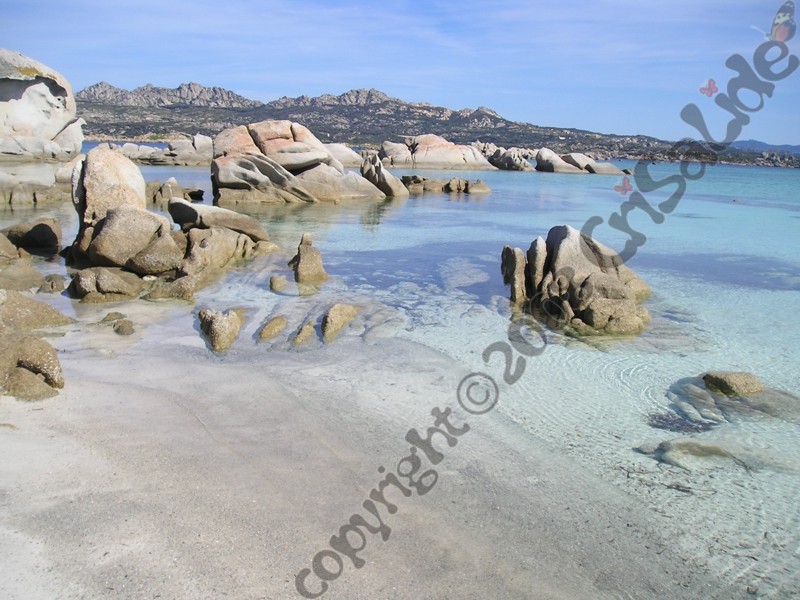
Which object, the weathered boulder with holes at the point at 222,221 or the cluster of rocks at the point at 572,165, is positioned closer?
the weathered boulder with holes at the point at 222,221

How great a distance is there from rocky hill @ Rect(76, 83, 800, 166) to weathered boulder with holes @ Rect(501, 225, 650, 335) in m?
76.8

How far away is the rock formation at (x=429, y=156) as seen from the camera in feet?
187

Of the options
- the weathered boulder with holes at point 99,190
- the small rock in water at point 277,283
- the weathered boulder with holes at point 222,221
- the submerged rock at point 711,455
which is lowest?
the submerged rock at point 711,455

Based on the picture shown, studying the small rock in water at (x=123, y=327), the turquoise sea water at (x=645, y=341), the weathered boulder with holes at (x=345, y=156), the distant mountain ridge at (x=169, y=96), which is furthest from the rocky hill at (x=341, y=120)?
the small rock in water at (x=123, y=327)

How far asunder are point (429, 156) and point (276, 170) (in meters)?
35.1

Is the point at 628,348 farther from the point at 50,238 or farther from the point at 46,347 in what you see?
the point at 50,238

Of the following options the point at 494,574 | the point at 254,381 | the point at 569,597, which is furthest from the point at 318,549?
the point at 254,381

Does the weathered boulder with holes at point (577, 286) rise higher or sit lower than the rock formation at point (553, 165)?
lower

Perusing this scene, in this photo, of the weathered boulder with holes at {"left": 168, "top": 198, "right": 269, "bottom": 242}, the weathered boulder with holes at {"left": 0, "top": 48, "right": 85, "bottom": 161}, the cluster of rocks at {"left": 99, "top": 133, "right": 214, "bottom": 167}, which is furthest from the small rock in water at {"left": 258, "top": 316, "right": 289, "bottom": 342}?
the cluster of rocks at {"left": 99, "top": 133, "right": 214, "bottom": 167}

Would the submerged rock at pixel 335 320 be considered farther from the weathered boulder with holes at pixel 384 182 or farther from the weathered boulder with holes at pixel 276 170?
the weathered boulder with holes at pixel 384 182

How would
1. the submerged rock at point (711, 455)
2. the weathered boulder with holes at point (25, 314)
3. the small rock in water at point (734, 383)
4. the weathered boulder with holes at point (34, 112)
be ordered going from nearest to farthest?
the submerged rock at point (711, 455), the small rock in water at point (734, 383), the weathered boulder with holes at point (25, 314), the weathered boulder with holes at point (34, 112)

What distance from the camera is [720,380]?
6.77 m

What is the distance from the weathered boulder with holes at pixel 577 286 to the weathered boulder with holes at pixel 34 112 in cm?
3330

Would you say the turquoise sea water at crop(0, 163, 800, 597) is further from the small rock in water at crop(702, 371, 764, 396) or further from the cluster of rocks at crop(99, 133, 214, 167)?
the cluster of rocks at crop(99, 133, 214, 167)
